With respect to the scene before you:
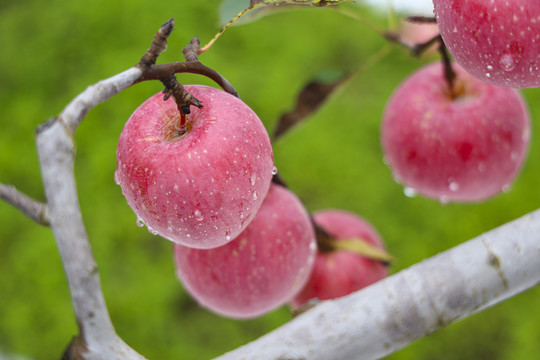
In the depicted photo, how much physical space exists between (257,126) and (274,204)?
127mm

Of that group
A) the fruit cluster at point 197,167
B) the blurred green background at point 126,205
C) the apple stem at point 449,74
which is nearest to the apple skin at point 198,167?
the fruit cluster at point 197,167

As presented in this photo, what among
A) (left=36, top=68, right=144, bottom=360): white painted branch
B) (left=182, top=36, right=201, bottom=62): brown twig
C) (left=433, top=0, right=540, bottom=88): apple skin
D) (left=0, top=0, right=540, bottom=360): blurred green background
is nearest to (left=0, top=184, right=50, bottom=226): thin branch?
(left=36, top=68, right=144, bottom=360): white painted branch

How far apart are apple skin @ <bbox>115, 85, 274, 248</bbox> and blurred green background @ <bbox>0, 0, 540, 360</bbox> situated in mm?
1070

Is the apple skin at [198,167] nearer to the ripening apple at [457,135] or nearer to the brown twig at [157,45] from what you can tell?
the brown twig at [157,45]

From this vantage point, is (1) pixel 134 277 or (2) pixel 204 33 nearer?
(1) pixel 134 277

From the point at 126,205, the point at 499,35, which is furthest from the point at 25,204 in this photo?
the point at 126,205

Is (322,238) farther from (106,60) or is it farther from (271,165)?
(106,60)

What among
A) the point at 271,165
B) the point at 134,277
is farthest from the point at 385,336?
the point at 134,277

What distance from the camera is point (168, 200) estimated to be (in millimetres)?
346

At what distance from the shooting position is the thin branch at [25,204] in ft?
1.01

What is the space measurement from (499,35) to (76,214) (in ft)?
0.83

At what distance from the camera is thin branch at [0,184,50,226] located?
0.31 m

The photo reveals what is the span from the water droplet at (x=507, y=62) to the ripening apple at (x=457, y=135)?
0.73ft

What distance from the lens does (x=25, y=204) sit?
1.03 ft
